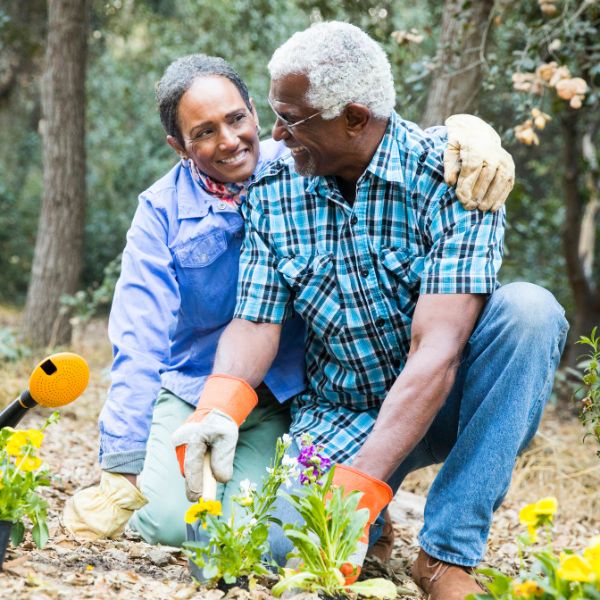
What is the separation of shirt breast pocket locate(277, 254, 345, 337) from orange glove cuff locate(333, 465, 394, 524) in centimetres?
55

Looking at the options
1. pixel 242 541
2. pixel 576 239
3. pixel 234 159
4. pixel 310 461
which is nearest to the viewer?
pixel 242 541

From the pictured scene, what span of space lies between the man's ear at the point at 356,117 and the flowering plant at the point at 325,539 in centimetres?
97

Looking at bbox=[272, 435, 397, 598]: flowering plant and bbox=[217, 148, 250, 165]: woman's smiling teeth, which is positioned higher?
bbox=[217, 148, 250, 165]: woman's smiling teeth

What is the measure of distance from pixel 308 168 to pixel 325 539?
1.08 meters

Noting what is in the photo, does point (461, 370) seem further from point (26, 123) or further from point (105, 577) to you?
point (26, 123)

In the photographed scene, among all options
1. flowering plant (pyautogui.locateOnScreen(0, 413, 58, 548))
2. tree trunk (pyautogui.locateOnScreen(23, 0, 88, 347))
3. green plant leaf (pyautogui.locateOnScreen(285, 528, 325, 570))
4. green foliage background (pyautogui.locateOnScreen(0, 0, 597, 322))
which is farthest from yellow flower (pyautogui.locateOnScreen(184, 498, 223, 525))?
tree trunk (pyautogui.locateOnScreen(23, 0, 88, 347))

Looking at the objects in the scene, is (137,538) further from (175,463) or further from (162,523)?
(175,463)

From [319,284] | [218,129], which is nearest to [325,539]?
[319,284]

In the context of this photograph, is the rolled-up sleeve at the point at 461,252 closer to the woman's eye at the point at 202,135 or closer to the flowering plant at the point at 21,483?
the woman's eye at the point at 202,135

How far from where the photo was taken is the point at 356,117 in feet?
7.73

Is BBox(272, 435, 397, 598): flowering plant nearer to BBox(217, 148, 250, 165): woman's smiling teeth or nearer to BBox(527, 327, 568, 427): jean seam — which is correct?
BBox(527, 327, 568, 427): jean seam

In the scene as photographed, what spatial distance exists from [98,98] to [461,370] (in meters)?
10.2

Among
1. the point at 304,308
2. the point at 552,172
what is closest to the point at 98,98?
the point at 552,172

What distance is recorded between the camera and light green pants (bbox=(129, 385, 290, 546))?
2.62 m
